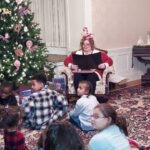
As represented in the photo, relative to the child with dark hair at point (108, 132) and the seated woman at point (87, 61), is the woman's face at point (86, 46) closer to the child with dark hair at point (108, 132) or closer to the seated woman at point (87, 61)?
the seated woman at point (87, 61)

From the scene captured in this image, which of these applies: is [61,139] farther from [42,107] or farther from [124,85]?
[124,85]

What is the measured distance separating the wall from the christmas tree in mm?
1428

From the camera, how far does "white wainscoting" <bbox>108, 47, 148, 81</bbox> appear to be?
297 inches

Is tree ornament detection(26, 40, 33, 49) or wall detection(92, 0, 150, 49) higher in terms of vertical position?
wall detection(92, 0, 150, 49)

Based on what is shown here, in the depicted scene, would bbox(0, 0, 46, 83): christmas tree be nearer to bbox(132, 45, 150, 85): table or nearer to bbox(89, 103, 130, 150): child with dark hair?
bbox(132, 45, 150, 85): table

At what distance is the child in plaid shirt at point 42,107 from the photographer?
4.44 metres

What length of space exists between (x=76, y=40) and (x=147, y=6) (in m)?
2.01

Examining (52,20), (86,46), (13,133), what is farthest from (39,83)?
(52,20)

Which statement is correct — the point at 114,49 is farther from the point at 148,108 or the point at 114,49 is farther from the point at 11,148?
the point at 11,148

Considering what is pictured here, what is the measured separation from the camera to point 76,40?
715 cm

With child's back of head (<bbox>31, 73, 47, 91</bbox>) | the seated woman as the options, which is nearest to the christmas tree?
the seated woman

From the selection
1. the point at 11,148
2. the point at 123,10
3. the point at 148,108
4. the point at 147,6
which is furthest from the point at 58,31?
the point at 11,148

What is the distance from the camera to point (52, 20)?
8180mm

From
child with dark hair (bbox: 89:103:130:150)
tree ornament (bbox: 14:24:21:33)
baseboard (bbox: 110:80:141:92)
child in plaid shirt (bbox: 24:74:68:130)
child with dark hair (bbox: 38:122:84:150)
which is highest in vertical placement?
tree ornament (bbox: 14:24:21:33)
